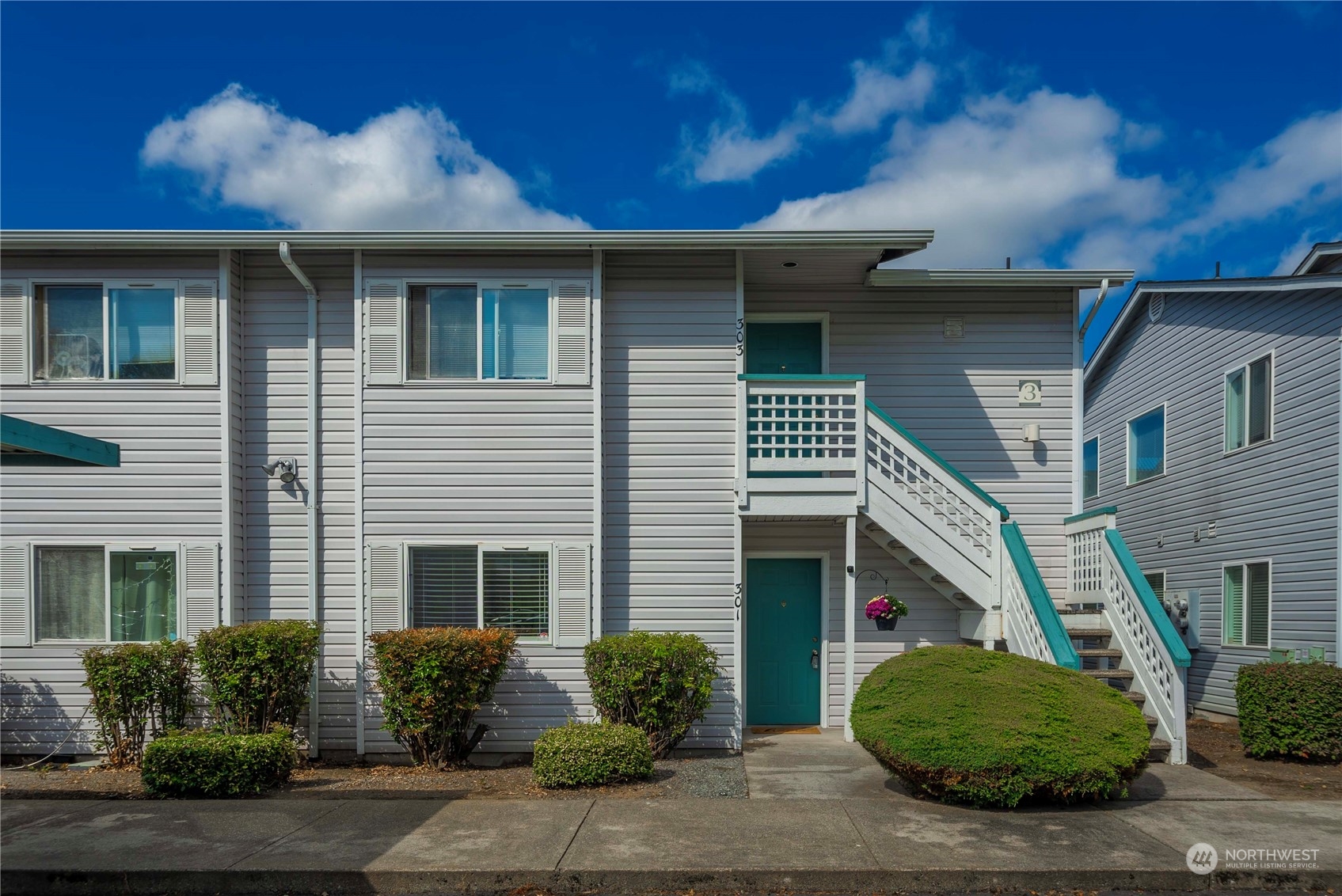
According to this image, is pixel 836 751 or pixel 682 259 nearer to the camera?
pixel 836 751

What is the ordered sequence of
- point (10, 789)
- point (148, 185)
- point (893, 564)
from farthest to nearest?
point (148, 185) < point (893, 564) < point (10, 789)

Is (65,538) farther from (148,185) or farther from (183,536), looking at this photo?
(148,185)

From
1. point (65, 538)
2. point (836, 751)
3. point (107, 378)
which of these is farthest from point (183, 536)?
point (836, 751)

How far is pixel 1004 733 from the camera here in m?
7.61

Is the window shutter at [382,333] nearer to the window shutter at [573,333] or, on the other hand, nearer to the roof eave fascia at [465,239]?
the roof eave fascia at [465,239]

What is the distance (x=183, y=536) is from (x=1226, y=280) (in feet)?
45.3

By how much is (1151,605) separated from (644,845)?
19.3 feet

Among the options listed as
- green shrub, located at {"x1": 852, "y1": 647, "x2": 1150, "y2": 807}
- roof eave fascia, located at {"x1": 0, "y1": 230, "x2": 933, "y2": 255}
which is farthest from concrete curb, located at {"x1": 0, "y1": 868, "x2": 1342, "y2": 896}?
roof eave fascia, located at {"x1": 0, "y1": 230, "x2": 933, "y2": 255}

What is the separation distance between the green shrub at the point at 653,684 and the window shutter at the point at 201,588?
160 inches

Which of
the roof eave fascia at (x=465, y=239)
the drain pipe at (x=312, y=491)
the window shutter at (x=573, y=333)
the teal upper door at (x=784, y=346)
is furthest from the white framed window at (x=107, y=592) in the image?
the teal upper door at (x=784, y=346)

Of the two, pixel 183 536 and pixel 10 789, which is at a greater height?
pixel 183 536

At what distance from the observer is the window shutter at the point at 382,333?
10.6 metres

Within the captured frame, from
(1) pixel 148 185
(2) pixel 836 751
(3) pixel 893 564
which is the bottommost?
(2) pixel 836 751

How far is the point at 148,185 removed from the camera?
51.8ft
